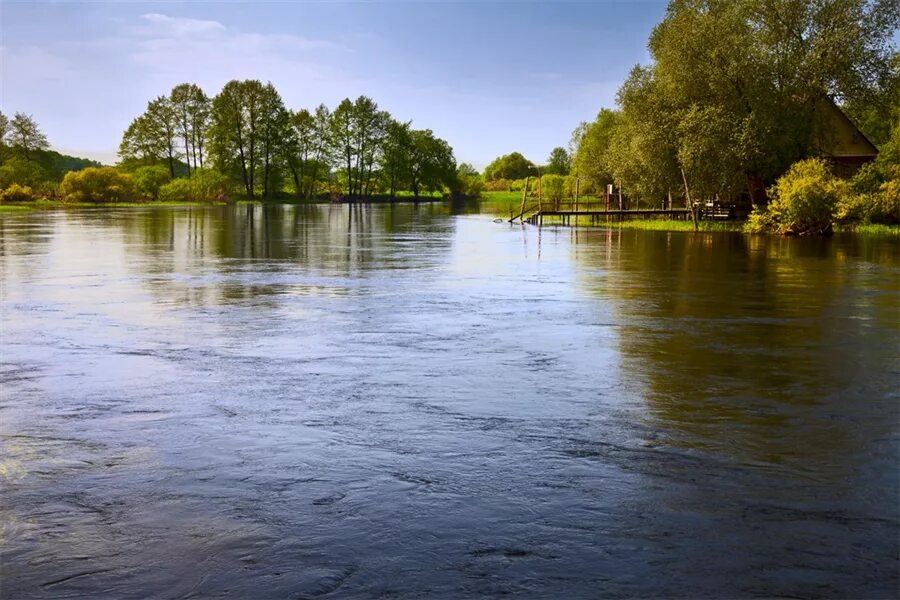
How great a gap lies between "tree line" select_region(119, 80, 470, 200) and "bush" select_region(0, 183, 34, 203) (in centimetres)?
2637

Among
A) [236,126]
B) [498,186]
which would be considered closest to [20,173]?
[236,126]

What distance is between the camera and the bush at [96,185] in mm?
90562

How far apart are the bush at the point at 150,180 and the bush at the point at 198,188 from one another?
83 centimetres

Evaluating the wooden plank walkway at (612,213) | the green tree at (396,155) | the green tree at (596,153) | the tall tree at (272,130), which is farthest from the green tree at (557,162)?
the wooden plank walkway at (612,213)

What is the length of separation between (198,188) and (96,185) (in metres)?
14.0

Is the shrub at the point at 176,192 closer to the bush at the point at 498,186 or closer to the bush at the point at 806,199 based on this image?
the bush at the point at 806,199

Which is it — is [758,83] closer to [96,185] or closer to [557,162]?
[96,185]

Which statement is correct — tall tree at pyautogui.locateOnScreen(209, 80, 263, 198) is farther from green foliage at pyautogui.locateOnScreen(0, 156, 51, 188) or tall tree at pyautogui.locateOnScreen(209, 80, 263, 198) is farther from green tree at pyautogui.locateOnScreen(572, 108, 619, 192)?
green tree at pyautogui.locateOnScreen(572, 108, 619, 192)

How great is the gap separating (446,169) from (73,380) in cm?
14348

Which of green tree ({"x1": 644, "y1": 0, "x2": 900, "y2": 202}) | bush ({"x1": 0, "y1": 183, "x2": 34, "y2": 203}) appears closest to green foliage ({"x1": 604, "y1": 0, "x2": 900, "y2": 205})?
green tree ({"x1": 644, "y1": 0, "x2": 900, "y2": 202})

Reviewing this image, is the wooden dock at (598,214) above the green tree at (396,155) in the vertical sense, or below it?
below

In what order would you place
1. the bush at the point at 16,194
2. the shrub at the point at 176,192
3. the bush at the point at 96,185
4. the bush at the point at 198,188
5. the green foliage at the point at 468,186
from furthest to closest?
the green foliage at the point at 468,186 < the bush at the point at 198,188 < the shrub at the point at 176,192 < the bush at the point at 96,185 < the bush at the point at 16,194

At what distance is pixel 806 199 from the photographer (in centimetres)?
3950

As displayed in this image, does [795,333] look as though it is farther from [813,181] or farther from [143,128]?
[143,128]
